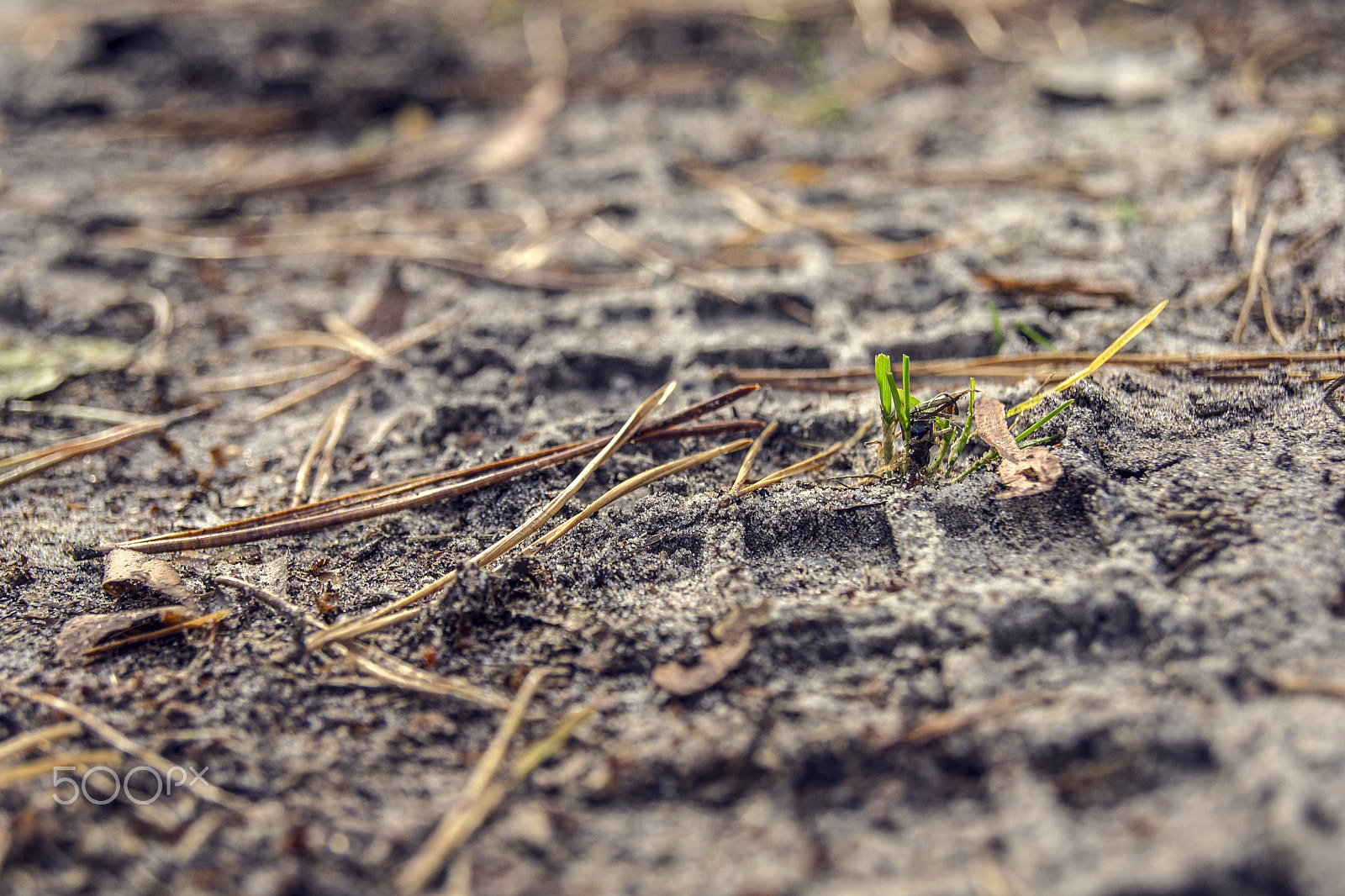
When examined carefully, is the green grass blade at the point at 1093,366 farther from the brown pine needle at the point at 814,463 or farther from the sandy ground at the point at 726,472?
the brown pine needle at the point at 814,463

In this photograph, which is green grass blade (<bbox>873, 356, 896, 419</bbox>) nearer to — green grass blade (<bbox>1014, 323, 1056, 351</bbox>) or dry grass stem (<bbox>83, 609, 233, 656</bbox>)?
green grass blade (<bbox>1014, 323, 1056, 351</bbox>)

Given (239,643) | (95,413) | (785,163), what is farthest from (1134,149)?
(95,413)

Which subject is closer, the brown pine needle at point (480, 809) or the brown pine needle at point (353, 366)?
the brown pine needle at point (480, 809)

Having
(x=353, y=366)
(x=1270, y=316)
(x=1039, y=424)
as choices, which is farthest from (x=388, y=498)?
(x=1270, y=316)

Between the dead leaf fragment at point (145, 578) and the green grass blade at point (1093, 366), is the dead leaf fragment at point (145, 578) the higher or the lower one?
the lower one

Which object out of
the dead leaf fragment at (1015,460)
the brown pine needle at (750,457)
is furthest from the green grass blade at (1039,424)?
the brown pine needle at (750,457)

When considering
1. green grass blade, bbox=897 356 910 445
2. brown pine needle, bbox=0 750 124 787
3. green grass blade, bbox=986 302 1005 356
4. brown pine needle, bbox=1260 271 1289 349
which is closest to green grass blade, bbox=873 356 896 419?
green grass blade, bbox=897 356 910 445
